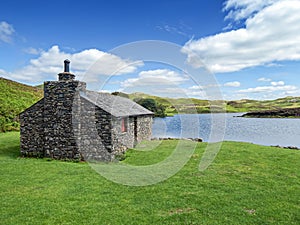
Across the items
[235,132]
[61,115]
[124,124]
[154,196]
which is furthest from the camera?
[235,132]

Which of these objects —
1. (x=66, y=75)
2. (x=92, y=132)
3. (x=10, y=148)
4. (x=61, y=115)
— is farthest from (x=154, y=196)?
(x=10, y=148)

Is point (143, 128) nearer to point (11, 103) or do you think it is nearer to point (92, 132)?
point (92, 132)

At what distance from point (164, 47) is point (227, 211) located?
394 inches

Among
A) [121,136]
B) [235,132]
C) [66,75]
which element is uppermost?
[66,75]

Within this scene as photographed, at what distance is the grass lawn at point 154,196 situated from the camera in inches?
298

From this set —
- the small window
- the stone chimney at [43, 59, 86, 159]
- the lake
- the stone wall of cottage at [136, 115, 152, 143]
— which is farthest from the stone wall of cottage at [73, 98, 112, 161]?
the lake

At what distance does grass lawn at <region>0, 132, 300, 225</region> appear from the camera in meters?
7.57

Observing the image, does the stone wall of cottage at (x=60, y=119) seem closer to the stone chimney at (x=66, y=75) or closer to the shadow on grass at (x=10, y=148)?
the stone chimney at (x=66, y=75)

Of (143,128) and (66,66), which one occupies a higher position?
(66,66)

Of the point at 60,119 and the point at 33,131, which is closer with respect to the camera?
the point at 60,119

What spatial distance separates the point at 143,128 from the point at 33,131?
11.3 m

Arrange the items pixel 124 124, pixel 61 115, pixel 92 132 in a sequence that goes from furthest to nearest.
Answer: pixel 124 124 < pixel 61 115 < pixel 92 132

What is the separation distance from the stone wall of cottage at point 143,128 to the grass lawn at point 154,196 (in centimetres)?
984

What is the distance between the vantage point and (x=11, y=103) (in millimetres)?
34875
